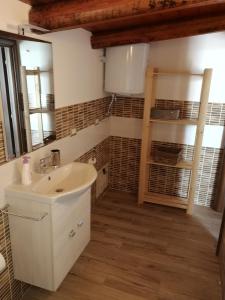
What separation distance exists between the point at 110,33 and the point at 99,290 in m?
2.23

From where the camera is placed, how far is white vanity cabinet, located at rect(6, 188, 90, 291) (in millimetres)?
1462

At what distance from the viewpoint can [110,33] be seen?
2.34 metres

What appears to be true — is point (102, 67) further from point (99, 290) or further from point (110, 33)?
point (99, 290)

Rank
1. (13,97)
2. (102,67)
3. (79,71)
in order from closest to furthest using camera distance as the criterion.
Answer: (13,97), (79,71), (102,67)

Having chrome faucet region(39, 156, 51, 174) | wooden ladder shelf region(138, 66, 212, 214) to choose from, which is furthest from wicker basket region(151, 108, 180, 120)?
chrome faucet region(39, 156, 51, 174)

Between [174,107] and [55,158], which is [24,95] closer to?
[55,158]

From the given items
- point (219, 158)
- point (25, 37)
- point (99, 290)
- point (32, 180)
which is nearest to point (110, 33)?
point (25, 37)

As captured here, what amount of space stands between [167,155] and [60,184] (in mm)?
1386

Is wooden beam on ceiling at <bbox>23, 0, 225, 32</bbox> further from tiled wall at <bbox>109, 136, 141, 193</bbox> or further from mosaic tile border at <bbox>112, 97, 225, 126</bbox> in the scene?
tiled wall at <bbox>109, 136, 141, 193</bbox>

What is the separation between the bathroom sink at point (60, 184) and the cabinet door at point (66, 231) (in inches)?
3.6

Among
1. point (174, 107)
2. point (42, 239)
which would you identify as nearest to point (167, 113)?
point (174, 107)

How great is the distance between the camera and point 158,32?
2287 mm

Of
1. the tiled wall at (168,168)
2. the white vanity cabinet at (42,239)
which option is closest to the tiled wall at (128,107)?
the tiled wall at (168,168)

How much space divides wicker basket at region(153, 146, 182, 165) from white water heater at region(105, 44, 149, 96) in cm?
73
